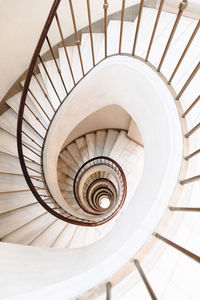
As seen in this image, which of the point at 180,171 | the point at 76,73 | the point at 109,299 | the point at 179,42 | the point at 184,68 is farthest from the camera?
the point at 76,73

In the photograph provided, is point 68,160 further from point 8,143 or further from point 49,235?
point 49,235

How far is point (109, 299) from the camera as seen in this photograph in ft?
4.17

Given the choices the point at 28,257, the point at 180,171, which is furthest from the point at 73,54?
the point at 28,257

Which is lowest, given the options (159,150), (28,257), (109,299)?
(28,257)

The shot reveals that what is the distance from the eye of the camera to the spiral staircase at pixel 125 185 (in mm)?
1397

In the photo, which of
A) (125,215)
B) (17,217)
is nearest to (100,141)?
(17,217)

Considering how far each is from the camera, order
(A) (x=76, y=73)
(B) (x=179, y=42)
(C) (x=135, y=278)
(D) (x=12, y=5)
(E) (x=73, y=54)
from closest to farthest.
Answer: (C) (x=135, y=278) → (B) (x=179, y=42) → (D) (x=12, y=5) → (A) (x=76, y=73) → (E) (x=73, y=54)

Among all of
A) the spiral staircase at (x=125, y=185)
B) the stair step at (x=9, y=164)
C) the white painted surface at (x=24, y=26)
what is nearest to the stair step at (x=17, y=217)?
the spiral staircase at (x=125, y=185)

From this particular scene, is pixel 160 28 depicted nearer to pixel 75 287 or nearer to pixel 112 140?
pixel 75 287

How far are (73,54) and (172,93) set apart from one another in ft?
8.68

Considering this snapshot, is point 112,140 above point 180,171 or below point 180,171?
above

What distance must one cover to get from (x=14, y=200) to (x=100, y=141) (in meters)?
3.96

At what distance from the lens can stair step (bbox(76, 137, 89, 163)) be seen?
7078 mm

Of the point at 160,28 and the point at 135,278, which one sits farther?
the point at 160,28
